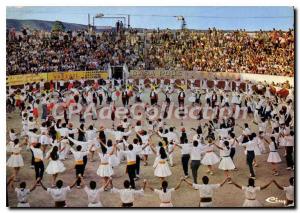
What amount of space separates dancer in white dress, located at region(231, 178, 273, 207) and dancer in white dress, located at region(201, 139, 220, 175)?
0.55 metres

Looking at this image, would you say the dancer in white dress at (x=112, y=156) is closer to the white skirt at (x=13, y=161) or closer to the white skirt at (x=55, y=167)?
the white skirt at (x=55, y=167)

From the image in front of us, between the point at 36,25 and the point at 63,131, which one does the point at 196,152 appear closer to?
the point at 63,131

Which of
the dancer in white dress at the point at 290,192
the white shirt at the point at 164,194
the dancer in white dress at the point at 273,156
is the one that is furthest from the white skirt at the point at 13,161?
the dancer in white dress at the point at 290,192

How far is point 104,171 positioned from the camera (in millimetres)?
11172

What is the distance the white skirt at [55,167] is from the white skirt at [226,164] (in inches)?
130

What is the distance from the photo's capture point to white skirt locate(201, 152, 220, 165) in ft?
37.5

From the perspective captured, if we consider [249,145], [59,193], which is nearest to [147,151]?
[59,193]

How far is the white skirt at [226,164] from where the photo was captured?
1134 cm

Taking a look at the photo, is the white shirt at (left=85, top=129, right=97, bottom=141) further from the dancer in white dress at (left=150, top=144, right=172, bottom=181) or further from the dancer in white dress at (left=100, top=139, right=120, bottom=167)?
the dancer in white dress at (left=150, top=144, right=172, bottom=181)

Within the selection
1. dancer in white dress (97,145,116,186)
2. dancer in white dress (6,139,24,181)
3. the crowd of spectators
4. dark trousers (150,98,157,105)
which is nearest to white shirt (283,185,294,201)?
the crowd of spectators

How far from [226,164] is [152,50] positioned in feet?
9.81

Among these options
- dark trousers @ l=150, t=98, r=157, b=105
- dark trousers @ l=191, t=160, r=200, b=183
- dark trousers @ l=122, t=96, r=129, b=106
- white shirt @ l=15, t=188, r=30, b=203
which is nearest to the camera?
white shirt @ l=15, t=188, r=30, b=203

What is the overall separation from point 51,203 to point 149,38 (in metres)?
4.08
